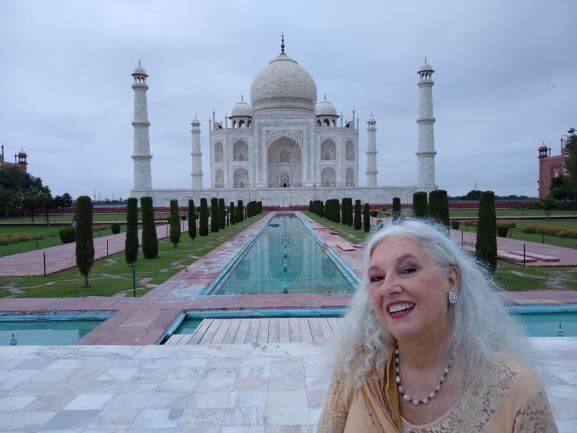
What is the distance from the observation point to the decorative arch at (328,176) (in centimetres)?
3625

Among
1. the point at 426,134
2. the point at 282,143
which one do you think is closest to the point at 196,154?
the point at 282,143

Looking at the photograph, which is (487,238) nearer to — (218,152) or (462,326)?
(462,326)

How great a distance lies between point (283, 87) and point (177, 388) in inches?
1357

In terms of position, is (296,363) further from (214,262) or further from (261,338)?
(214,262)

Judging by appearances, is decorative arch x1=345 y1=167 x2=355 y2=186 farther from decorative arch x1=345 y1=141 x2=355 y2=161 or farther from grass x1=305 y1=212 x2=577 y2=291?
grass x1=305 y1=212 x2=577 y2=291

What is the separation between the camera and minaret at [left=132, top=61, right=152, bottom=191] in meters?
27.6

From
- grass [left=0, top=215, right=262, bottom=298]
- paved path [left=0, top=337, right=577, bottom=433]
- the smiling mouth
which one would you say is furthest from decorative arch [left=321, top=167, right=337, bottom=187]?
the smiling mouth

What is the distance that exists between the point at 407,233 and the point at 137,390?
228 centimetres

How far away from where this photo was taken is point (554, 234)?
13.3 m

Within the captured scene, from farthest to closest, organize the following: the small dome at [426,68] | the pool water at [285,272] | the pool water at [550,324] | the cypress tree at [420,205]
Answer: the small dome at [426,68], the cypress tree at [420,205], the pool water at [285,272], the pool water at [550,324]

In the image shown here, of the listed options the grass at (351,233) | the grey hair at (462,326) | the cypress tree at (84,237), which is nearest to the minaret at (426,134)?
the grass at (351,233)

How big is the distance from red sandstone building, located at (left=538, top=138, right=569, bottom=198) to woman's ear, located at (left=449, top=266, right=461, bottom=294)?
3412 cm

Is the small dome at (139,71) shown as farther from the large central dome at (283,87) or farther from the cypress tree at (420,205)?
the cypress tree at (420,205)

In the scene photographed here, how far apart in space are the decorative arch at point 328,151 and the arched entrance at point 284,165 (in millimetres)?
1914
